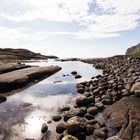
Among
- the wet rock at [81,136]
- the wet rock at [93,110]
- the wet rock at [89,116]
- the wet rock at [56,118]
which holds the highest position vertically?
the wet rock at [93,110]

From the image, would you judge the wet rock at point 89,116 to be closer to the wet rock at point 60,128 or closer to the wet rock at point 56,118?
the wet rock at point 56,118

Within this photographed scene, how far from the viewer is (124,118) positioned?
1359 cm

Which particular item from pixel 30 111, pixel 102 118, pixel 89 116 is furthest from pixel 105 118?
pixel 30 111

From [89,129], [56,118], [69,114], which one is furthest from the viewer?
[69,114]

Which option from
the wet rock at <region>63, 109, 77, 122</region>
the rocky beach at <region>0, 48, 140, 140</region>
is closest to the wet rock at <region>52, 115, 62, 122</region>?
the rocky beach at <region>0, 48, 140, 140</region>

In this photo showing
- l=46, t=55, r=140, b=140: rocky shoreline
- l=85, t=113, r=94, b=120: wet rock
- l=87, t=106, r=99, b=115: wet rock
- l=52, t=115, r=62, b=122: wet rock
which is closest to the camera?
l=46, t=55, r=140, b=140: rocky shoreline

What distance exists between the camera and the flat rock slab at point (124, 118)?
463 inches

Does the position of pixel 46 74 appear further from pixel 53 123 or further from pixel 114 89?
pixel 53 123

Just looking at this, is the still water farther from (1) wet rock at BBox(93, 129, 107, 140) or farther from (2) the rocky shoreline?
(1) wet rock at BBox(93, 129, 107, 140)

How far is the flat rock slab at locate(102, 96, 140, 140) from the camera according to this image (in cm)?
1175

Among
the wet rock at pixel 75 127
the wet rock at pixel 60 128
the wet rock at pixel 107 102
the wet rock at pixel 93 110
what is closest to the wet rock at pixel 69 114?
the wet rock at pixel 93 110

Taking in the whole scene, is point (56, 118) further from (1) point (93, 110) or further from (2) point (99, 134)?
(2) point (99, 134)

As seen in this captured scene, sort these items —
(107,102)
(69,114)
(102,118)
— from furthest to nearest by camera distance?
(107,102) → (69,114) → (102,118)

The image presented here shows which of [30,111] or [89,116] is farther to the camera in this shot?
[30,111]
